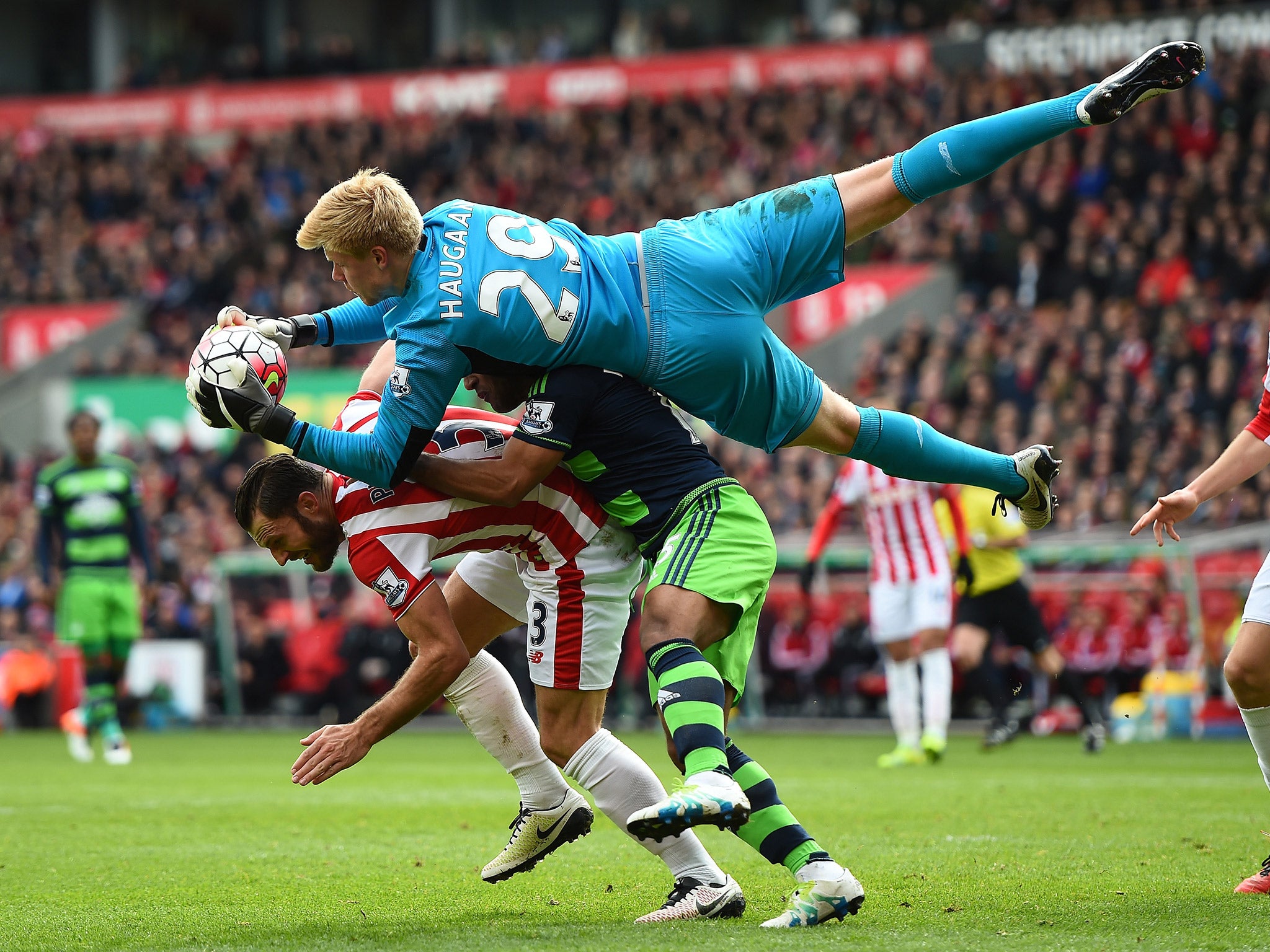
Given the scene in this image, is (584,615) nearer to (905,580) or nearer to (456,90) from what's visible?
(905,580)

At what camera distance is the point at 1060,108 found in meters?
5.25

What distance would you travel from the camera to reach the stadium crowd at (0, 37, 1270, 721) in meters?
16.5

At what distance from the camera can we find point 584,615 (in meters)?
5.29

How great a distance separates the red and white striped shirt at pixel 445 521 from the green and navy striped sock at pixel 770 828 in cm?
90

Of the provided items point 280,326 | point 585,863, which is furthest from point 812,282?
point 585,863

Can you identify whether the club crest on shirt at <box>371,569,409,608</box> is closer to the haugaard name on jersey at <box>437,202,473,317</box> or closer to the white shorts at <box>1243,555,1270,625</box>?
the haugaard name on jersey at <box>437,202,473,317</box>

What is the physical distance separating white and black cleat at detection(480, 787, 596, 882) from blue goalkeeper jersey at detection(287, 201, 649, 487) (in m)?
1.35

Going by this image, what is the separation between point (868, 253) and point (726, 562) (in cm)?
1751

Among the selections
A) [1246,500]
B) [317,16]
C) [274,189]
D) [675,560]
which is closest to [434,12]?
[317,16]

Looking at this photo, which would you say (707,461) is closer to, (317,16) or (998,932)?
(998,932)

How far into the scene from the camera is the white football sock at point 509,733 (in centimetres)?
555

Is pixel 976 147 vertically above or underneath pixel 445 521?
above

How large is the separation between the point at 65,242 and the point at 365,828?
23.7 m

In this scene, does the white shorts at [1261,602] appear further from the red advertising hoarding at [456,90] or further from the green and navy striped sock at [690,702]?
the red advertising hoarding at [456,90]
